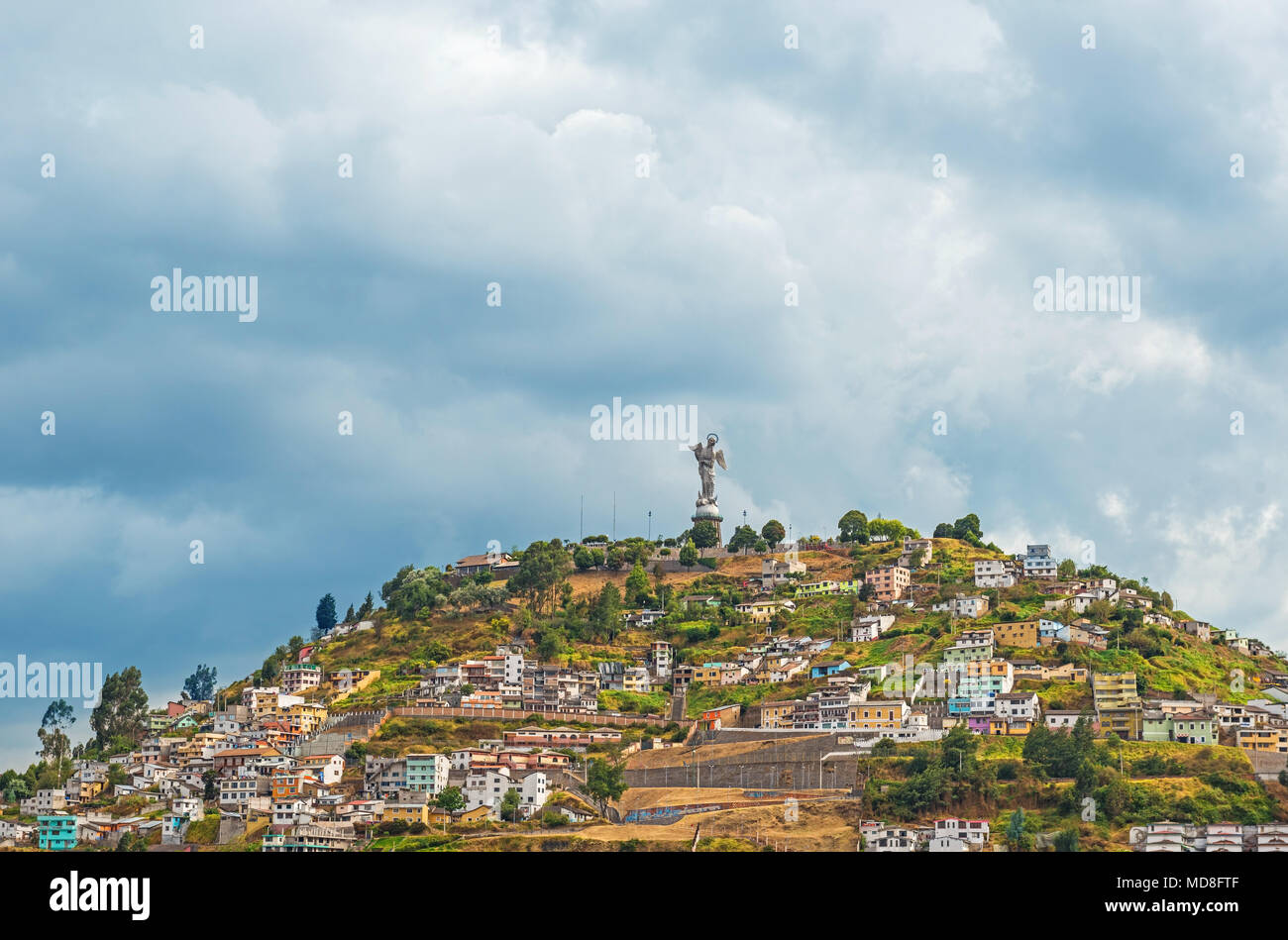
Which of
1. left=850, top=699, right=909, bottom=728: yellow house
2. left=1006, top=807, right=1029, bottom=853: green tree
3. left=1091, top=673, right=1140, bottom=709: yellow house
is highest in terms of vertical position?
left=1091, top=673, right=1140, bottom=709: yellow house

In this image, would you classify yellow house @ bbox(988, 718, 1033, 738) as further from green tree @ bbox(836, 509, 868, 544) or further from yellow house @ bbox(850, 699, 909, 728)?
green tree @ bbox(836, 509, 868, 544)

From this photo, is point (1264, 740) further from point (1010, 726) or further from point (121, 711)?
point (121, 711)

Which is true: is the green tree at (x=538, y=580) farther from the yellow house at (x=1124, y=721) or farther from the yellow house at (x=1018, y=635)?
the yellow house at (x=1124, y=721)

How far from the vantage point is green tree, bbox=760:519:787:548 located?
112 m

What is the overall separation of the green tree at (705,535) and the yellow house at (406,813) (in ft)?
137

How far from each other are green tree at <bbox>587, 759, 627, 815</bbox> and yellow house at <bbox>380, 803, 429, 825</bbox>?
6.07m

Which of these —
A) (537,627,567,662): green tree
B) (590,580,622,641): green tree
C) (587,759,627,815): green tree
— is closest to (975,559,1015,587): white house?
(590,580,622,641): green tree

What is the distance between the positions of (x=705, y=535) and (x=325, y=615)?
2153 cm

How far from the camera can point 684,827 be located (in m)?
69.2

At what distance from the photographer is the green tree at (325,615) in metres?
105

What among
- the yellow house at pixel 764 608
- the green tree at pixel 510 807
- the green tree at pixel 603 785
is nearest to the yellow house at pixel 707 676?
the yellow house at pixel 764 608

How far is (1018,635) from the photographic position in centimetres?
8675
